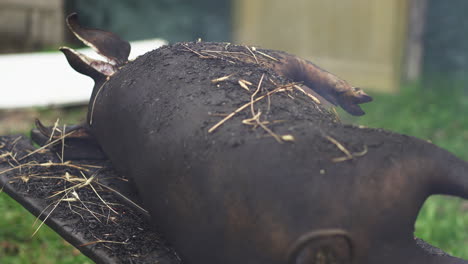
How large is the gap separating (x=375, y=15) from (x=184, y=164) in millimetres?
6181

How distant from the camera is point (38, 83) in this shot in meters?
5.89

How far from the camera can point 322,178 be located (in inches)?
51.9

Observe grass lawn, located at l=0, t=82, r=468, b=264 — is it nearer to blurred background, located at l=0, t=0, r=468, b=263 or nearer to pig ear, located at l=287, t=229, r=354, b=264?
blurred background, located at l=0, t=0, r=468, b=263

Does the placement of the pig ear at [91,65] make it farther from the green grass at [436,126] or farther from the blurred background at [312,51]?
the green grass at [436,126]

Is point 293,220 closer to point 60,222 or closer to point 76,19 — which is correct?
point 60,222

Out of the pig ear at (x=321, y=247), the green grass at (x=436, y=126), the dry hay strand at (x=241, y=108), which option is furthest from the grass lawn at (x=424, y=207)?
the pig ear at (x=321, y=247)

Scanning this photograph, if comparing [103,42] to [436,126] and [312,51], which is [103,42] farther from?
[312,51]

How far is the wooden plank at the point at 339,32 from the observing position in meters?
7.03

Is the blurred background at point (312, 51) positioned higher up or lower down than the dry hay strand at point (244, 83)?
lower down

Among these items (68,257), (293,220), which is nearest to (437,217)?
(68,257)

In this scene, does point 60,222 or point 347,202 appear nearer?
point 347,202

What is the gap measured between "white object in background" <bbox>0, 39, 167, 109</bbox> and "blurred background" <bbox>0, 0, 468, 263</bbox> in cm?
1

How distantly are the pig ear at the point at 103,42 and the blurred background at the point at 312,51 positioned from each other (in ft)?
4.32

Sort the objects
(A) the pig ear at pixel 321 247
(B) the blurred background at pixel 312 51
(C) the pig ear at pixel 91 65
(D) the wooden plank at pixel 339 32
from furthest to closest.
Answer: (D) the wooden plank at pixel 339 32, (B) the blurred background at pixel 312 51, (C) the pig ear at pixel 91 65, (A) the pig ear at pixel 321 247
